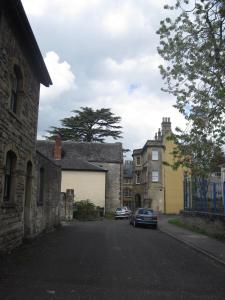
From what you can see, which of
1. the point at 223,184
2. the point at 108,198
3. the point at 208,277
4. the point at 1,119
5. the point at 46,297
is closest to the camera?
the point at 46,297

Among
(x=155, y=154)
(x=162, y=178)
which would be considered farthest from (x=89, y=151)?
(x=162, y=178)

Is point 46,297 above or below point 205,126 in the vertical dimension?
below

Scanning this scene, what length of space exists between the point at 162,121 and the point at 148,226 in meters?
30.8

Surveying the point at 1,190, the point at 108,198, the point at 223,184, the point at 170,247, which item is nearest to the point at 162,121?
the point at 108,198

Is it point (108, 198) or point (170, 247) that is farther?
point (108, 198)

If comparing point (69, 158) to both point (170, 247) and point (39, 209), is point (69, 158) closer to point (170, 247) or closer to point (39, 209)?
point (39, 209)

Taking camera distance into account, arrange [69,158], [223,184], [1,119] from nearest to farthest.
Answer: [1,119], [223,184], [69,158]

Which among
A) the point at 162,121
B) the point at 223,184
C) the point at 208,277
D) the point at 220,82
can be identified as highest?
the point at 162,121

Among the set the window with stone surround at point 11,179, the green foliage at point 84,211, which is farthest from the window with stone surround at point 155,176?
the window with stone surround at point 11,179

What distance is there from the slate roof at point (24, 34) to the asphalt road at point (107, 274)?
6982mm

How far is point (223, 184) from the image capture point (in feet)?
67.8

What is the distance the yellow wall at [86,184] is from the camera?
47375 millimetres

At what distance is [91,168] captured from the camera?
47812mm

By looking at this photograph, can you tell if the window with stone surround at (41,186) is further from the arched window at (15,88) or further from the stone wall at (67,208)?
the stone wall at (67,208)
